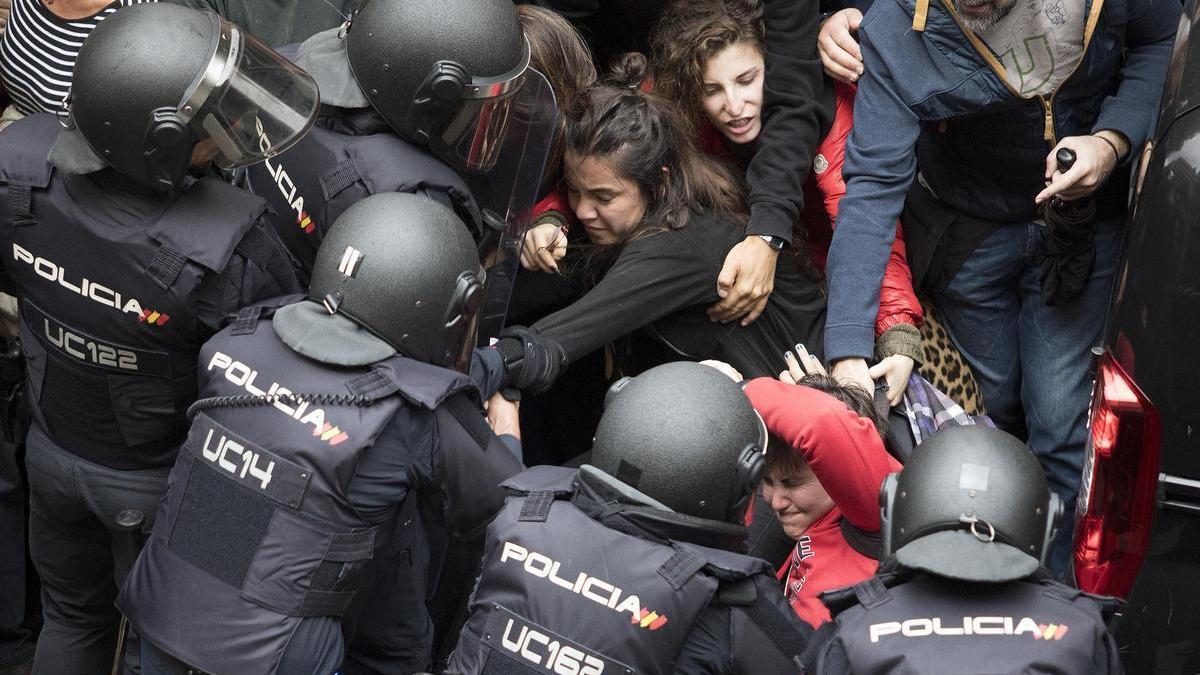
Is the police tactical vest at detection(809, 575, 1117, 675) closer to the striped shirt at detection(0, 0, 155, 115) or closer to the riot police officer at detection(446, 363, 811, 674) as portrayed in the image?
the riot police officer at detection(446, 363, 811, 674)

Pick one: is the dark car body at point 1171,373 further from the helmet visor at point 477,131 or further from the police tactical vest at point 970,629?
the helmet visor at point 477,131

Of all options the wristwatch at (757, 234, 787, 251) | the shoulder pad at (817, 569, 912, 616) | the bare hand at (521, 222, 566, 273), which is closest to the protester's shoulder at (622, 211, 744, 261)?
the wristwatch at (757, 234, 787, 251)

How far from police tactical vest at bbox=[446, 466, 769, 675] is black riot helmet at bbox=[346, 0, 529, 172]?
1.16 m

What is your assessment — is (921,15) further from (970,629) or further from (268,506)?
(268,506)

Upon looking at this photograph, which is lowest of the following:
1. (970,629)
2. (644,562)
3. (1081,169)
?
(644,562)

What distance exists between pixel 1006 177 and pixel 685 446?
1.65 m

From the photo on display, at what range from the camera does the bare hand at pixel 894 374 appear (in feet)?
12.2

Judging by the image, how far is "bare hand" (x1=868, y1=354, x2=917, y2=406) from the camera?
3.73 metres

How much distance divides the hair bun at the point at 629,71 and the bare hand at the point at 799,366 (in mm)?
940

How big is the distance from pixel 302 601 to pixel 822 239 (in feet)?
6.96

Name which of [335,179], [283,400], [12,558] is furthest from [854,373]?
[12,558]

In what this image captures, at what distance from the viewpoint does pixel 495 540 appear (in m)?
2.76

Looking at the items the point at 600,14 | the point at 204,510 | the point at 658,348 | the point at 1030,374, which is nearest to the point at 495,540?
the point at 204,510

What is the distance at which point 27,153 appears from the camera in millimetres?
3203
